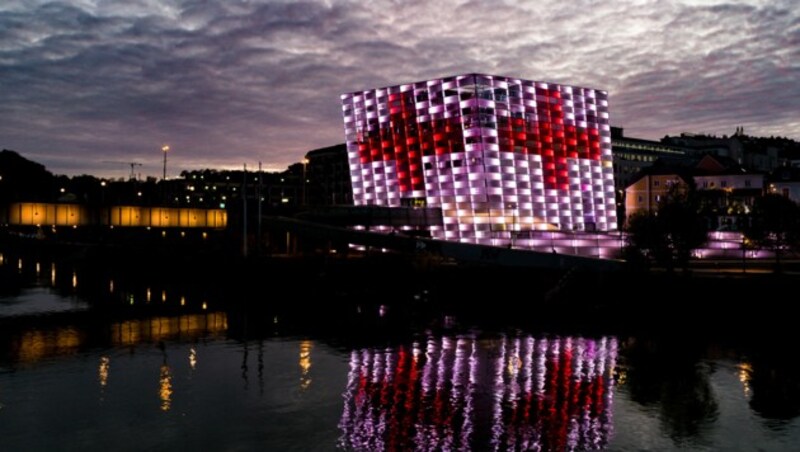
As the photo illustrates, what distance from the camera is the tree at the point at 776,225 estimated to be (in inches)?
3123

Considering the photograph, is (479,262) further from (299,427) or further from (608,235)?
(299,427)

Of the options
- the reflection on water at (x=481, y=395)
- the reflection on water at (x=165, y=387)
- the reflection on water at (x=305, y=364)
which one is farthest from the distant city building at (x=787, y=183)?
the reflection on water at (x=165, y=387)

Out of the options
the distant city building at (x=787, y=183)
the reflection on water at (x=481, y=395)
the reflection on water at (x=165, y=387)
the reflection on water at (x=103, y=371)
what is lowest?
the reflection on water at (x=481, y=395)

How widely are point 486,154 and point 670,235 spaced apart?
5283 cm

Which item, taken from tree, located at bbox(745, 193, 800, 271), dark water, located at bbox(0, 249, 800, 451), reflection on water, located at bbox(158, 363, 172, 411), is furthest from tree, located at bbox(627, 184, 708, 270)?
reflection on water, located at bbox(158, 363, 172, 411)

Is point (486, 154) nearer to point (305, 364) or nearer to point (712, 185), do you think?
point (712, 185)

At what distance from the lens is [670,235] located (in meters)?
74.6

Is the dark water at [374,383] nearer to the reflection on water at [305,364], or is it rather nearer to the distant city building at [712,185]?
the reflection on water at [305,364]

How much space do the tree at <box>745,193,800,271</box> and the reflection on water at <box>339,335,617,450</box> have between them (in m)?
41.2

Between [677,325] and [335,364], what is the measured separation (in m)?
28.4

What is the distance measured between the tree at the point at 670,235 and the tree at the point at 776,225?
9423 mm

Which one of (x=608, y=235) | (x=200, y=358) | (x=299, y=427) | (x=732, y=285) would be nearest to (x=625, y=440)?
(x=299, y=427)

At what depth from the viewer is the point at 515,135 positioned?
128250mm

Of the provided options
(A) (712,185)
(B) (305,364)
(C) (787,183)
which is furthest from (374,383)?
(A) (712,185)
